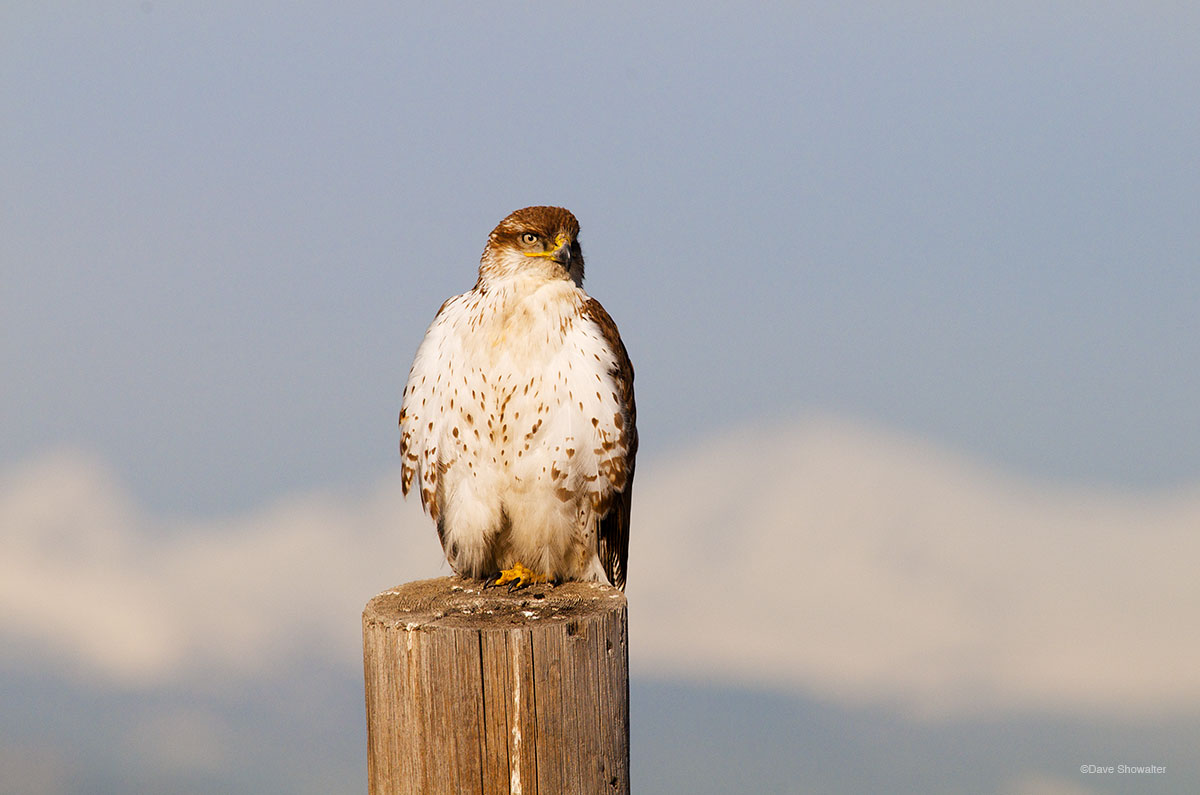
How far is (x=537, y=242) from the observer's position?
4.73 m

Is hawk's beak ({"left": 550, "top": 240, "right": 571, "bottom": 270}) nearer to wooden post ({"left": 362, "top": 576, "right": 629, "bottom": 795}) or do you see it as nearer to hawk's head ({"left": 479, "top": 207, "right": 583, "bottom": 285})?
hawk's head ({"left": 479, "top": 207, "right": 583, "bottom": 285})

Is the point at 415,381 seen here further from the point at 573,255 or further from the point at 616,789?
the point at 616,789

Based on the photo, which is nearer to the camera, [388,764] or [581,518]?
[388,764]

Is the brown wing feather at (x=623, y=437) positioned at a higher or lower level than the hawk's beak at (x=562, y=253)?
lower

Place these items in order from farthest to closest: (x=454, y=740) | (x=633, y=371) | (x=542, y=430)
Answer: (x=633, y=371), (x=542, y=430), (x=454, y=740)

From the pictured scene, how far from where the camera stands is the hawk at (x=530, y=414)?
4.65 meters

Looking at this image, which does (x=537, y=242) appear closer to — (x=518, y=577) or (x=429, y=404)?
(x=429, y=404)

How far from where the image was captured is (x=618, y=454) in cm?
473

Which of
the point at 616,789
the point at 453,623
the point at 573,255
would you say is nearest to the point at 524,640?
the point at 453,623

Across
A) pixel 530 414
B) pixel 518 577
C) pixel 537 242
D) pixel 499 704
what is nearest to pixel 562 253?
pixel 537 242

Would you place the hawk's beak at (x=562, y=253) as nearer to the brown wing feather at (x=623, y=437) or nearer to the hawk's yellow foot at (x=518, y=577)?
the brown wing feather at (x=623, y=437)

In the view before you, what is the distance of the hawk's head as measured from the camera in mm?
4711

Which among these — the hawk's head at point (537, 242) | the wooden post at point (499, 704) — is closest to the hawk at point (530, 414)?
the hawk's head at point (537, 242)

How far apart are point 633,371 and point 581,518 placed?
74 centimetres
